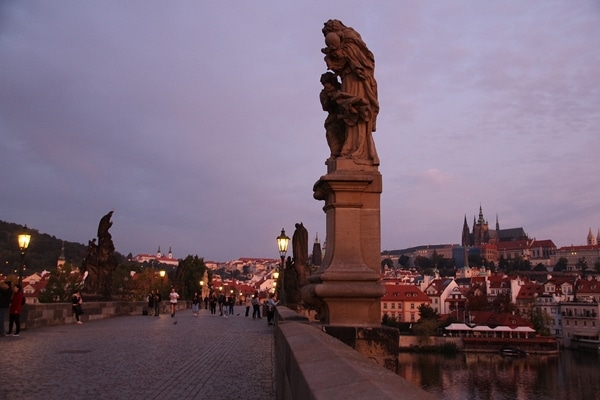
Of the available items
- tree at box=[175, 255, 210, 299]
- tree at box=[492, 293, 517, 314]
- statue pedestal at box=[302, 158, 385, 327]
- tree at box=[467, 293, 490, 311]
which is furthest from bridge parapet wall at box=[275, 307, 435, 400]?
tree at box=[467, 293, 490, 311]

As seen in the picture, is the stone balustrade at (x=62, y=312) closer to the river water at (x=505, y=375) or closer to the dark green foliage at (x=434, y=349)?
the river water at (x=505, y=375)

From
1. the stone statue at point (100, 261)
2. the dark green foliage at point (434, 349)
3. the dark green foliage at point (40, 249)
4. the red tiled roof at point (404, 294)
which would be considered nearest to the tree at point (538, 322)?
the dark green foliage at point (434, 349)

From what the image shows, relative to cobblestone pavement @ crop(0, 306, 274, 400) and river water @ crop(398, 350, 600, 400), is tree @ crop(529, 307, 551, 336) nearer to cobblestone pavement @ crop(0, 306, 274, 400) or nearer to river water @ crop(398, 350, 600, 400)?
river water @ crop(398, 350, 600, 400)

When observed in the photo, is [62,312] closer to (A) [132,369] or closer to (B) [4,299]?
(B) [4,299]

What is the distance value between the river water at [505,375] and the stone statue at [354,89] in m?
32.5

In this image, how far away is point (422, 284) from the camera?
151375 mm

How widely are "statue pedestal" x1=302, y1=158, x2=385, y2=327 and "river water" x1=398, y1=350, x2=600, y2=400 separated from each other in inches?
1274

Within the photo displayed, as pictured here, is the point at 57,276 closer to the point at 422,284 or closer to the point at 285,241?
the point at 285,241

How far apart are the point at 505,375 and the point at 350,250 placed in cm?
5522

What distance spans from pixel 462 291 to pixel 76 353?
416 ft

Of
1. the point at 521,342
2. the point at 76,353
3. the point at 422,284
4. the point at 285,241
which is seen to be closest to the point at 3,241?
the point at 422,284

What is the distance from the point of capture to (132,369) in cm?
876

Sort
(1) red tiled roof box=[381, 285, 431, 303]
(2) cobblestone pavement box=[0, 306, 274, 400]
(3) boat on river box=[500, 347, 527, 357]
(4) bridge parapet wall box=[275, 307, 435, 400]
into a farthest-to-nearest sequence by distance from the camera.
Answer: (1) red tiled roof box=[381, 285, 431, 303] → (3) boat on river box=[500, 347, 527, 357] → (2) cobblestone pavement box=[0, 306, 274, 400] → (4) bridge parapet wall box=[275, 307, 435, 400]

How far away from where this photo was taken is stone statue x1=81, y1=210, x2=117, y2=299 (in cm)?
2669
